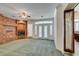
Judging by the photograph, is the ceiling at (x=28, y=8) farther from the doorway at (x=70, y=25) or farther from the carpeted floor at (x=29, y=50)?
the carpeted floor at (x=29, y=50)

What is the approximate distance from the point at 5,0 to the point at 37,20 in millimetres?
4954

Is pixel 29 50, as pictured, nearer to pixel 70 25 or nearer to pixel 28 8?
pixel 28 8

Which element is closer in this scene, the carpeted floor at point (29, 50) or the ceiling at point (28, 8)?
the ceiling at point (28, 8)

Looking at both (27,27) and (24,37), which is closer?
(24,37)

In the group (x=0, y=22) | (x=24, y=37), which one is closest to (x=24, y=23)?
(x=24, y=37)

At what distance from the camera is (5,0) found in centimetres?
303

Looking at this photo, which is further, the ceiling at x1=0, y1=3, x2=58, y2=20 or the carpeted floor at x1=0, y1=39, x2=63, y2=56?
the carpeted floor at x1=0, y1=39, x2=63, y2=56

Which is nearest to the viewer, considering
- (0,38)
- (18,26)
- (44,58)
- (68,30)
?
(44,58)

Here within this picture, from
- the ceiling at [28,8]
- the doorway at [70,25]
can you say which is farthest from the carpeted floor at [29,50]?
the ceiling at [28,8]

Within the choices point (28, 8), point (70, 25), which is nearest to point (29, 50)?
point (28, 8)

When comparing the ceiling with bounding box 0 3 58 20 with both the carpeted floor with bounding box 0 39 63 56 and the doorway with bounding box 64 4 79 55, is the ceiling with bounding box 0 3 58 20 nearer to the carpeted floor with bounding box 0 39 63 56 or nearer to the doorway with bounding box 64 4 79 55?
the doorway with bounding box 64 4 79 55

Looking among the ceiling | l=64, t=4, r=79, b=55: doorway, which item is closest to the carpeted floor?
l=64, t=4, r=79, b=55: doorway

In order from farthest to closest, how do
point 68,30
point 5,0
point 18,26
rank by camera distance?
1. point 18,26
2. point 68,30
3. point 5,0

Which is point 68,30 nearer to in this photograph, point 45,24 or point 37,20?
point 45,24
